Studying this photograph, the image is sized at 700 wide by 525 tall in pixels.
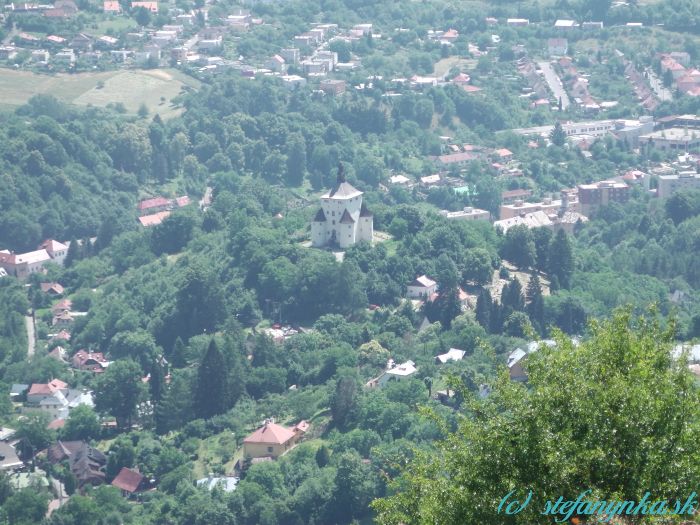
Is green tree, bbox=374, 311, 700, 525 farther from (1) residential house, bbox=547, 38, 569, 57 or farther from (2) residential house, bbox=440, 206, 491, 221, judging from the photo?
(1) residential house, bbox=547, 38, 569, 57

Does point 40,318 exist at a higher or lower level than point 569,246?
lower

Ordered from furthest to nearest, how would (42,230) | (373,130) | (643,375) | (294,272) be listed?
(373,130)
(42,230)
(294,272)
(643,375)

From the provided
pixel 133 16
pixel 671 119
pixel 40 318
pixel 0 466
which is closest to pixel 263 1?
pixel 133 16

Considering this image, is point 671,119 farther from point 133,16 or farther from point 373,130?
point 133,16

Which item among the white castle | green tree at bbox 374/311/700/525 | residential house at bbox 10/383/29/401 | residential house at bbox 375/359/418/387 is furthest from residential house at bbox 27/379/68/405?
green tree at bbox 374/311/700/525

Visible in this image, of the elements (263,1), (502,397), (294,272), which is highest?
(502,397)

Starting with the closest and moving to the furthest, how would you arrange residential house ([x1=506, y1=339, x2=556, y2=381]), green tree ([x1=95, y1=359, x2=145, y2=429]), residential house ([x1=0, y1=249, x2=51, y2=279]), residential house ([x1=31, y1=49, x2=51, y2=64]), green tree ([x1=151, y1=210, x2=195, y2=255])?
residential house ([x1=506, y1=339, x2=556, y2=381]), green tree ([x1=95, y1=359, x2=145, y2=429]), green tree ([x1=151, y1=210, x2=195, y2=255]), residential house ([x1=0, y1=249, x2=51, y2=279]), residential house ([x1=31, y1=49, x2=51, y2=64])

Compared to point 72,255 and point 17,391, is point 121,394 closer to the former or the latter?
point 17,391
